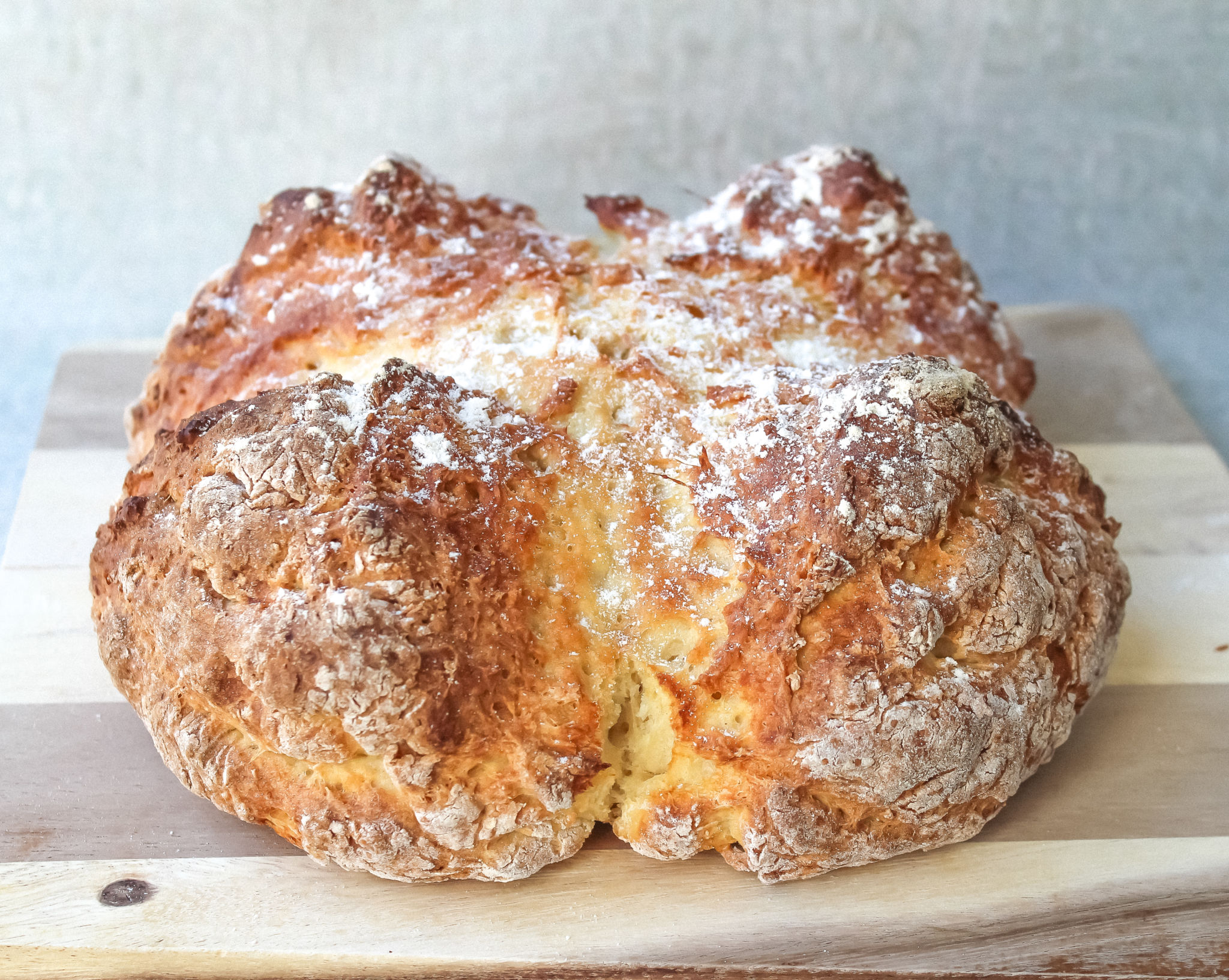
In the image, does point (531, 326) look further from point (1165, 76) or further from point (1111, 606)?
point (1165, 76)

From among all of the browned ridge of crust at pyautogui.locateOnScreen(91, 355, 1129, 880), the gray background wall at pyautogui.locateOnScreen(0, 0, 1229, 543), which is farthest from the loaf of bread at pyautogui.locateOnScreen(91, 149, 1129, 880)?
the gray background wall at pyautogui.locateOnScreen(0, 0, 1229, 543)

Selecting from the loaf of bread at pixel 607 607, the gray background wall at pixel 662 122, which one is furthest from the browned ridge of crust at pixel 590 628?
the gray background wall at pixel 662 122

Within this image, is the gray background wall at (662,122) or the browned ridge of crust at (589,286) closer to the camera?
the browned ridge of crust at (589,286)

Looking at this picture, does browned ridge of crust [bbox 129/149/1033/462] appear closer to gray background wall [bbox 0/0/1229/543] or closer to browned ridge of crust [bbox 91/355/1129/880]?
browned ridge of crust [bbox 91/355/1129/880]

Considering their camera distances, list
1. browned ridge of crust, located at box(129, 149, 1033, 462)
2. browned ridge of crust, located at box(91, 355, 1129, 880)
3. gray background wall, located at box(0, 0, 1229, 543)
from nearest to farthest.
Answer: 1. browned ridge of crust, located at box(91, 355, 1129, 880)
2. browned ridge of crust, located at box(129, 149, 1033, 462)
3. gray background wall, located at box(0, 0, 1229, 543)

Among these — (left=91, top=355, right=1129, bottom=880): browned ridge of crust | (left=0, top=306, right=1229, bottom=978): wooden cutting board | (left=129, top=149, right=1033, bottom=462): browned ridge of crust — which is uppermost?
(left=129, top=149, right=1033, bottom=462): browned ridge of crust

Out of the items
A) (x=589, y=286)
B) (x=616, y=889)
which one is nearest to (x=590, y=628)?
(x=616, y=889)

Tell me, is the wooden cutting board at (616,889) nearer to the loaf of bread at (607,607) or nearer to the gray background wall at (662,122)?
the loaf of bread at (607,607)
